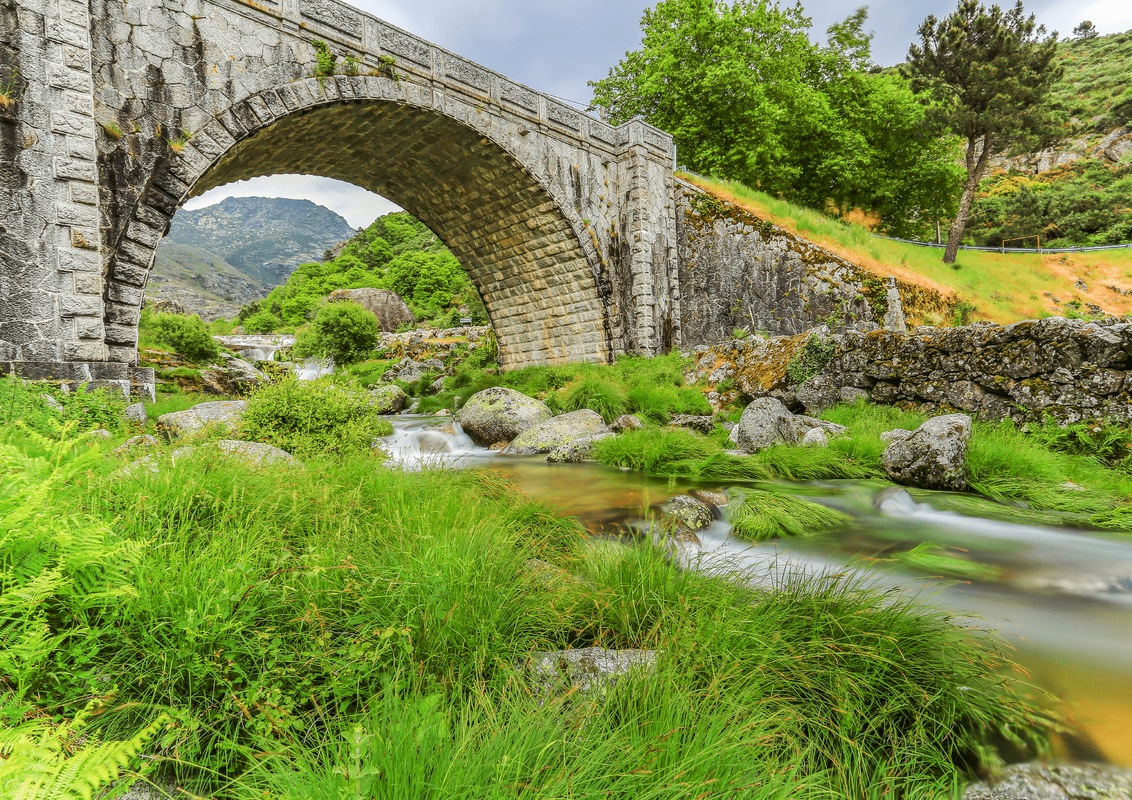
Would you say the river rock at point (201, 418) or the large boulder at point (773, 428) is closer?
the river rock at point (201, 418)

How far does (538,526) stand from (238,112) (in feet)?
29.6

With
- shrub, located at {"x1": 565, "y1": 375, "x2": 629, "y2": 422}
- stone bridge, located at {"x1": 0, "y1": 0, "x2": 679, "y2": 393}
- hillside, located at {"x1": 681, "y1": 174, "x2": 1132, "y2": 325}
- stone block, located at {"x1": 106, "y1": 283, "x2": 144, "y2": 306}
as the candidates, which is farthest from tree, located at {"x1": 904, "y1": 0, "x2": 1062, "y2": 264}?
stone block, located at {"x1": 106, "y1": 283, "x2": 144, "y2": 306}

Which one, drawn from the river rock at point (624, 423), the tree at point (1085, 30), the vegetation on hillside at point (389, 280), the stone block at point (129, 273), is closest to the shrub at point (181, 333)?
the vegetation on hillside at point (389, 280)

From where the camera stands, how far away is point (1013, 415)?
6.75m

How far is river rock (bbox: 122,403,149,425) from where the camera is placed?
261 inches

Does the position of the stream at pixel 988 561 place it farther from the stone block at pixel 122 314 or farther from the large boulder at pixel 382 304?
the large boulder at pixel 382 304

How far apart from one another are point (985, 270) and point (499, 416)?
25.3m

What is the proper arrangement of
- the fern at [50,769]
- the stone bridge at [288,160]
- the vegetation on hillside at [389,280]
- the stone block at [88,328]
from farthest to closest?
the vegetation on hillside at [389,280]
the stone block at [88,328]
the stone bridge at [288,160]
the fern at [50,769]

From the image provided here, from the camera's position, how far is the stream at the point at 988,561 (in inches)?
95.1

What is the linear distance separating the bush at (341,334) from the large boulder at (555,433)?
17734mm

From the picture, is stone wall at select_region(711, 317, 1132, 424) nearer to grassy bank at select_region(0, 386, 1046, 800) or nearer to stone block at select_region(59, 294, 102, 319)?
grassy bank at select_region(0, 386, 1046, 800)

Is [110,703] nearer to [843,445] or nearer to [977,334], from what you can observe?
[843,445]

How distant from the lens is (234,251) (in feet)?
483

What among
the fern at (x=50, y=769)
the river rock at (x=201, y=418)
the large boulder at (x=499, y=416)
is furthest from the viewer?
the large boulder at (x=499, y=416)
